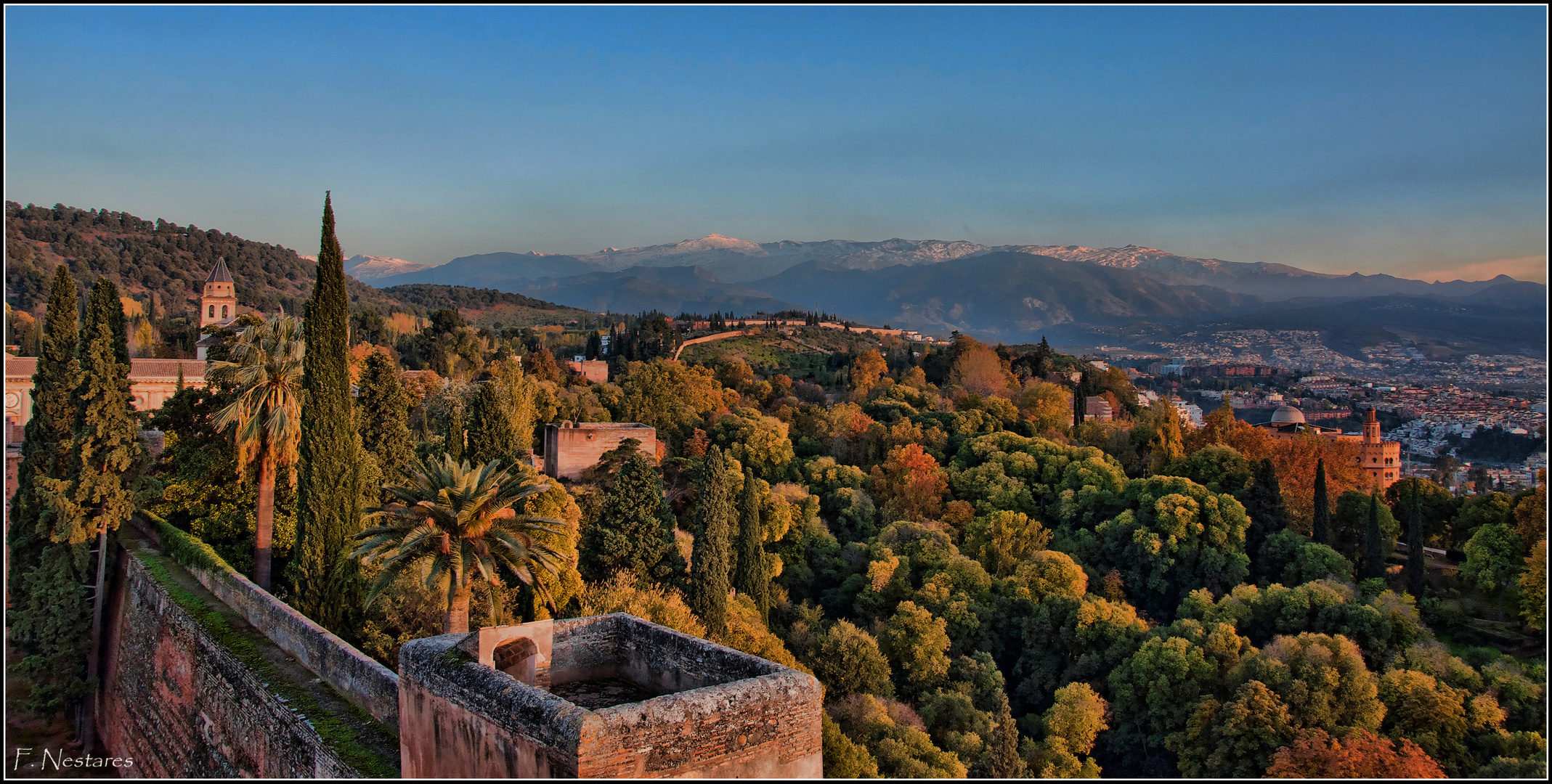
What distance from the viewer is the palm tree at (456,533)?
39.1 feet

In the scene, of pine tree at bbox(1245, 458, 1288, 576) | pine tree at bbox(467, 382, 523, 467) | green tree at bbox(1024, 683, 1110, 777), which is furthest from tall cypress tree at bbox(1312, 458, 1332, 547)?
pine tree at bbox(467, 382, 523, 467)

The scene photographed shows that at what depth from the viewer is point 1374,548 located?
1244 inches

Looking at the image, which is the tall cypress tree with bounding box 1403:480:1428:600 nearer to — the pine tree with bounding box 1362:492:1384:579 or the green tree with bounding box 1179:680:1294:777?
the pine tree with bounding box 1362:492:1384:579

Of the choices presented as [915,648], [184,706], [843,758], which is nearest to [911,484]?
[915,648]

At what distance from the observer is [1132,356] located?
136375 mm

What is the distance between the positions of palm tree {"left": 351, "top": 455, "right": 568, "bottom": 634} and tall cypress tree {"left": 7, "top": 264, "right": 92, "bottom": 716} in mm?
9954

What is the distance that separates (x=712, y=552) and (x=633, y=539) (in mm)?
2128

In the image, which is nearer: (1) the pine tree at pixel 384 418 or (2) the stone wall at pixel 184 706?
(2) the stone wall at pixel 184 706

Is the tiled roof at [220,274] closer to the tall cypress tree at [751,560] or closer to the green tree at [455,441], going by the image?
the green tree at [455,441]

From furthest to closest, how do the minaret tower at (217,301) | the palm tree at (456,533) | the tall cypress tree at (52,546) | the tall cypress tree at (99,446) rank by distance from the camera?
the minaret tower at (217,301), the tall cypress tree at (99,446), the tall cypress tree at (52,546), the palm tree at (456,533)

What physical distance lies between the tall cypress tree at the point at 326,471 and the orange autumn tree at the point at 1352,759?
69.1ft

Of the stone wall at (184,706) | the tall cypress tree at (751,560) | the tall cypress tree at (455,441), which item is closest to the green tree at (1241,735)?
the tall cypress tree at (751,560)

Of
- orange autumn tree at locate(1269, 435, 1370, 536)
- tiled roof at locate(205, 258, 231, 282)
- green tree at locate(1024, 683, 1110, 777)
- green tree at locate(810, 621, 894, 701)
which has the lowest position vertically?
green tree at locate(1024, 683, 1110, 777)

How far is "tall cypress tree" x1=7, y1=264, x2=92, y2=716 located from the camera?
17.8m
